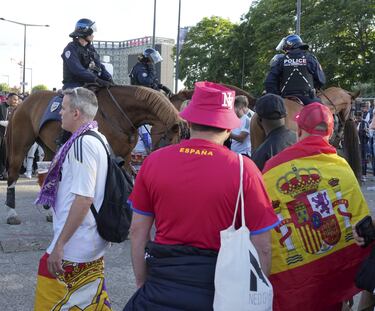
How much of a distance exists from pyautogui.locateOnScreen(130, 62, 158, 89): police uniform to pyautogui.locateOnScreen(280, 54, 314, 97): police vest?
3511mm

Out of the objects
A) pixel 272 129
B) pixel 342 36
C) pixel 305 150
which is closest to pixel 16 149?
pixel 272 129

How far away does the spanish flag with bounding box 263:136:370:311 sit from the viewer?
3223 mm

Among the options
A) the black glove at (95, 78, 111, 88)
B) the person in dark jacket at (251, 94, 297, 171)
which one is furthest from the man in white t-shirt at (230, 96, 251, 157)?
the person in dark jacket at (251, 94, 297, 171)

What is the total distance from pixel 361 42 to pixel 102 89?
34.3 m

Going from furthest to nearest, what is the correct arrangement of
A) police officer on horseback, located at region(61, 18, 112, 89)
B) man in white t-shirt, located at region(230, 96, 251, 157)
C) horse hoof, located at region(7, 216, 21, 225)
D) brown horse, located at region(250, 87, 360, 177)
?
brown horse, located at region(250, 87, 360, 177), man in white t-shirt, located at region(230, 96, 251, 157), horse hoof, located at region(7, 216, 21, 225), police officer on horseback, located at region(61, 18, 112, 89)

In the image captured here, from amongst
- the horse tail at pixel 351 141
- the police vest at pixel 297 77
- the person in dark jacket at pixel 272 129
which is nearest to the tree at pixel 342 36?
the horse tail at pixel 351 141

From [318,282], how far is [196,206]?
49.7 inches

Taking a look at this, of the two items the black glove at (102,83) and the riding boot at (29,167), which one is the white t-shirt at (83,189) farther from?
the riding boot at (29,167)

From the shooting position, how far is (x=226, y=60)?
56281 mm

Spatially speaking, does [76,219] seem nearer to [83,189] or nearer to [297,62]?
[83,189]

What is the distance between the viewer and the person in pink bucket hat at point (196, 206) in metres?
2.35

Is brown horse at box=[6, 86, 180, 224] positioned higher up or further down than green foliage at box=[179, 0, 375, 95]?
further down

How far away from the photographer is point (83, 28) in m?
7.70

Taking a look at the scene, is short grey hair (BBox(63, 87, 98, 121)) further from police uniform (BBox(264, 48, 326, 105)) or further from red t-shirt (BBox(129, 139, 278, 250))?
police uniform (BBox(264, 48, 326, 105))
